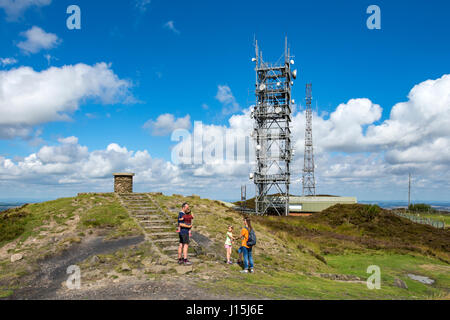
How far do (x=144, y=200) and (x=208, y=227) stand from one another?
7.78 meters

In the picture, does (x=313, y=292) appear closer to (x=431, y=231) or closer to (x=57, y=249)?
(x=57, y=249)

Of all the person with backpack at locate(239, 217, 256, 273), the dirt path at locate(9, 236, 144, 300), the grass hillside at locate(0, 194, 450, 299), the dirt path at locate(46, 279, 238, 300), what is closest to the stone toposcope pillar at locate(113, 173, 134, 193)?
the grass hillside at locate(0, 194, 450, 299)

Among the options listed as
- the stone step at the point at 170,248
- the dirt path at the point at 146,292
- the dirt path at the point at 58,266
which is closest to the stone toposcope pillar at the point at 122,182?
the dirt path at the point at 58,266

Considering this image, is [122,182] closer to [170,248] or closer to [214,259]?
[170,248]

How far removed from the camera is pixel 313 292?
10047 mm

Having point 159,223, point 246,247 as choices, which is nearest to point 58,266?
point 159,223

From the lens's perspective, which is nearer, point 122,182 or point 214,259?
point 214,259

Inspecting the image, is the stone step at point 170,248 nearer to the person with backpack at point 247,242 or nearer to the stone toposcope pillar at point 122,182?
the person with backpack at point 247,242

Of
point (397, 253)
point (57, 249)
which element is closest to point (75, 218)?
point (57, 249)

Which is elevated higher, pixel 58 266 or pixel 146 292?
pixel 146 292

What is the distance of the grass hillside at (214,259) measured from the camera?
10.7 m

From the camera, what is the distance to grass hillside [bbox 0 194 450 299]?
1073cm

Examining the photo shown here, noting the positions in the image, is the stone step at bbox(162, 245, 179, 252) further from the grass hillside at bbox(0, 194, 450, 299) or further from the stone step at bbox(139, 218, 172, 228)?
the stone step at bbox(139, 218, 172, 228)

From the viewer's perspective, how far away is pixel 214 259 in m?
14.4
